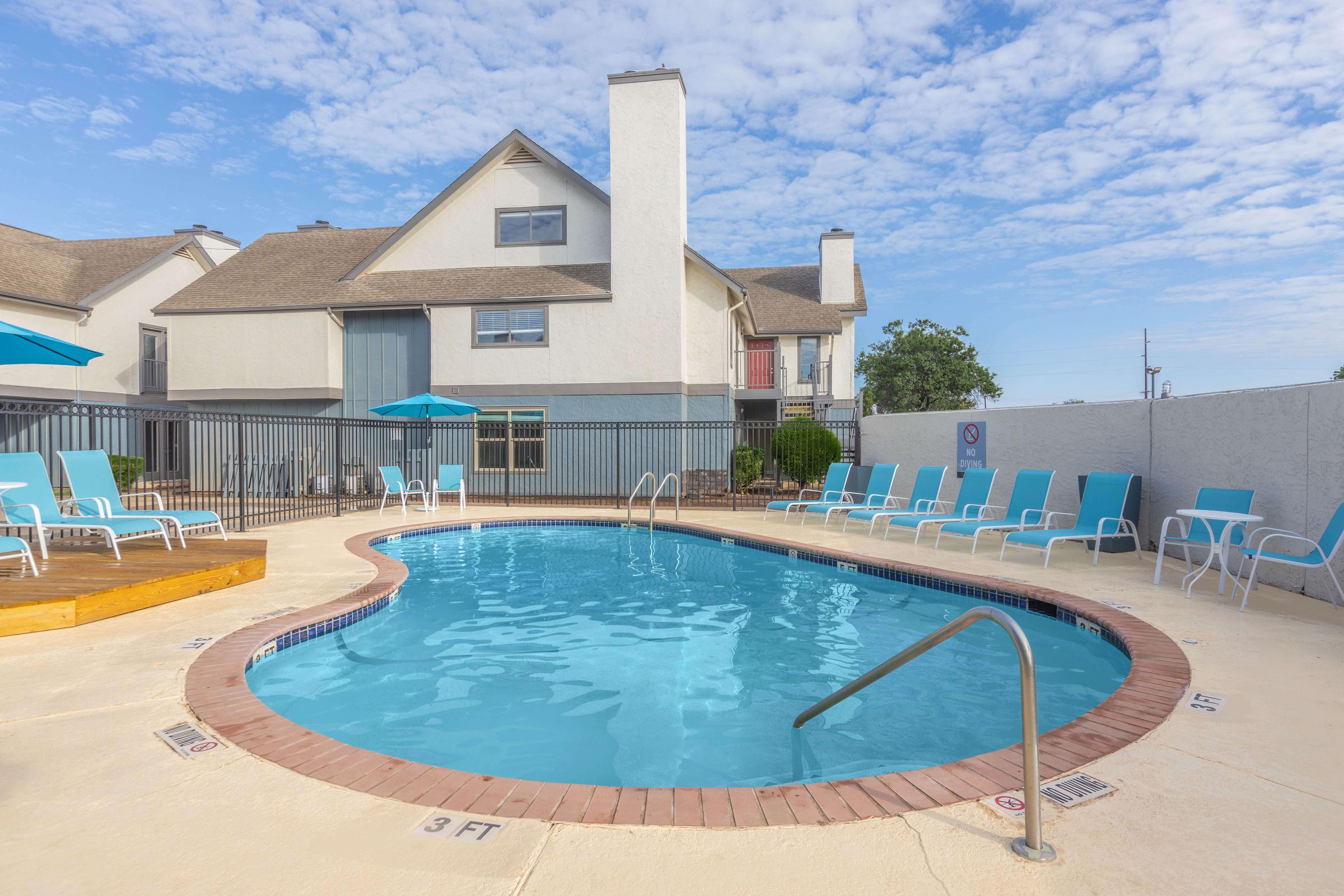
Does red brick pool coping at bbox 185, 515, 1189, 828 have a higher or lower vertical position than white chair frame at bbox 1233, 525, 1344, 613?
lower

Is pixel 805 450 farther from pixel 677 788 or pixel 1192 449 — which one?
pixel 677 788

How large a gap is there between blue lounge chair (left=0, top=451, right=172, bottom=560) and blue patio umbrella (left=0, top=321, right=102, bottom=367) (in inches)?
35.6

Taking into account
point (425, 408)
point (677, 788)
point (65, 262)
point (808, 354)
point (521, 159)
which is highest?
point (521, 159)

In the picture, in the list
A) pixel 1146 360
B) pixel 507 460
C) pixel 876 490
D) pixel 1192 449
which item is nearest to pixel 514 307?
pixel 507 460

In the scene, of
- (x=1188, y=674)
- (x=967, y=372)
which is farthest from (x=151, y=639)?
(x=967, y=372)

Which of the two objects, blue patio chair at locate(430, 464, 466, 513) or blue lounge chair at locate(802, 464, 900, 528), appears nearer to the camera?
blue lounge chair at locate(802, 464, 900, 528)

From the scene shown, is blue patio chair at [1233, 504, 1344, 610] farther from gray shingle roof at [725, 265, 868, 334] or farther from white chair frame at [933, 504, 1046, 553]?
gray shingle roof at [725, 265, 868, 334]

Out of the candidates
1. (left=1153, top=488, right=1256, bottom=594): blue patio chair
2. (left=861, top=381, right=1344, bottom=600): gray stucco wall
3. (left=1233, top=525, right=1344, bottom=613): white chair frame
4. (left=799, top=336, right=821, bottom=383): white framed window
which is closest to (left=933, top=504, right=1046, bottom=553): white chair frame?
(left=861, top=381, right=1344, bottom=600): gray stucco wall

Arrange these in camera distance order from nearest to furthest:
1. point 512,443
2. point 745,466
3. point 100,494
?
point 100,494 < point 745,466 < point 512,443

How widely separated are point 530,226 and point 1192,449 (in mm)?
14690

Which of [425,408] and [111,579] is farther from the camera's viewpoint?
[425,408]

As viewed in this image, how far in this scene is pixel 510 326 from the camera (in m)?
16.7

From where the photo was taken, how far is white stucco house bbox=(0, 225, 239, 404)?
17.4 metres

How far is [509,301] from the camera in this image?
1648cm
